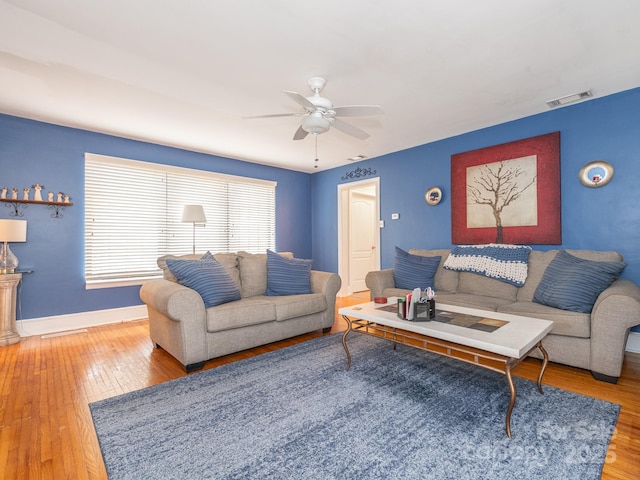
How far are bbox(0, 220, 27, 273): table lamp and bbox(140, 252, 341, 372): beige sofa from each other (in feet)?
5.17

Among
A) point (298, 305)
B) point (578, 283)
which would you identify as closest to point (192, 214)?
point (298, 305)

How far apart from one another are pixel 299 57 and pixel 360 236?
14.4 ft

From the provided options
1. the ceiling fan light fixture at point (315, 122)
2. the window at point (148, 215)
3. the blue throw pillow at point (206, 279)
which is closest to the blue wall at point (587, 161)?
the ceiling fan light fixture at point (315, 122)

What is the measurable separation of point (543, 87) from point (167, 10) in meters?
3.20

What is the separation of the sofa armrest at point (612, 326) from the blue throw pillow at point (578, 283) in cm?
11

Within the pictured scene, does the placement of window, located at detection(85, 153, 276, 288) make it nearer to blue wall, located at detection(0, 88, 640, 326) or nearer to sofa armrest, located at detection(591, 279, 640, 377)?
blue wall, located at detection(0, 88, 640, 326)

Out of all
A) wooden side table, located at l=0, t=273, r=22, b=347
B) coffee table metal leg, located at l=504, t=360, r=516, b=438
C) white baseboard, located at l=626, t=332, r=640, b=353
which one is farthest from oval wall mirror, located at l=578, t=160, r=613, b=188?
wooden side table, located at l=0, t=273, r=22, b=347

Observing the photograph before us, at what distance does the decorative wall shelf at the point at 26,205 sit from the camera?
3.46 metres

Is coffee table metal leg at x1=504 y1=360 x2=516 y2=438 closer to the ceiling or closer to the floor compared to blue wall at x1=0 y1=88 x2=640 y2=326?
closer to the floor

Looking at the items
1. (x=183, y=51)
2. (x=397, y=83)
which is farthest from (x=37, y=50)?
(x=397, y=83)

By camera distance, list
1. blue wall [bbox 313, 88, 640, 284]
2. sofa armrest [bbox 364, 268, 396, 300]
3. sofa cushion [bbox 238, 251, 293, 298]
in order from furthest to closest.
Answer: sofa armrest [bbox 364, 268, 396, 300], sofa cushion [bbox 238, 251, 293, 298], blue wall [bbox 313, 88, 640, 284]

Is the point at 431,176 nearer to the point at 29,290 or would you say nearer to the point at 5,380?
the point at 5,380

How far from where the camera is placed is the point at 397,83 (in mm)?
2770

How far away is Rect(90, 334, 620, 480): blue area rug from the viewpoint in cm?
141
